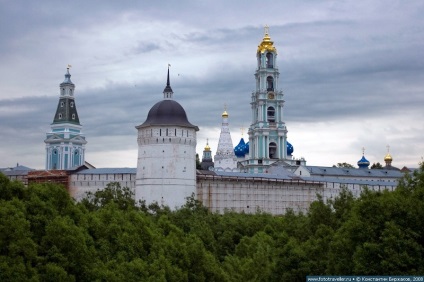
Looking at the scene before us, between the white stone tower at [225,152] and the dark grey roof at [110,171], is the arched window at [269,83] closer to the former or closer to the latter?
the white stone tower at [225,152]

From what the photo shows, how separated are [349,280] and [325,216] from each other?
12.0 meters

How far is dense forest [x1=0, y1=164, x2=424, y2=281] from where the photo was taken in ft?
87.8

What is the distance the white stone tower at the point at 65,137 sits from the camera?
104 meters

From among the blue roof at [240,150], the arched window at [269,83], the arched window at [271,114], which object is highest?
the arched window at [269,83]

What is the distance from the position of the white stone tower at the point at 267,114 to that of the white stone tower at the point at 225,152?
4.76 m

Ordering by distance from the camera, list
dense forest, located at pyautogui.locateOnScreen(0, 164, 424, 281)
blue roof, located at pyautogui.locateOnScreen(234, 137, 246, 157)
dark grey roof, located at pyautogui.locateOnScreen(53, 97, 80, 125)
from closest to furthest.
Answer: dense forest, located at pyautogui.locateOnScreen(0, 164, 424, 281) → dark grey roof, located at pyautogui.locateOnScreen(53, 97, 80, 125) → blue roof, located at pyautogui.locateOnScreen(234, 137, 246, 157)

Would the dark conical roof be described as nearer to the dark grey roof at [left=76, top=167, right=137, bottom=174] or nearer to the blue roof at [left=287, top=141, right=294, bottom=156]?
the dark grey roof at [left=76, top=167, right=137, bottom=174]

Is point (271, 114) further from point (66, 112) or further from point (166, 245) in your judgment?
point (166, 245)

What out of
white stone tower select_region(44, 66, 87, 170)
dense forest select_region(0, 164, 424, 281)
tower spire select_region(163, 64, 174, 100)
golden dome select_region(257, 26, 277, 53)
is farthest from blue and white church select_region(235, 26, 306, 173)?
dense forest select_region(0, 164, 424, 281)

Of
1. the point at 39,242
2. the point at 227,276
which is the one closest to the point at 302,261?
the point at 227,276

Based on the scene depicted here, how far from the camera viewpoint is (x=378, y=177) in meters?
106

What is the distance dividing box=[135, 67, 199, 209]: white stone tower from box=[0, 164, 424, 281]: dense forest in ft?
92.4

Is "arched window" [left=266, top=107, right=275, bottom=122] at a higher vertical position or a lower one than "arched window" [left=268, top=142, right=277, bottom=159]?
higher

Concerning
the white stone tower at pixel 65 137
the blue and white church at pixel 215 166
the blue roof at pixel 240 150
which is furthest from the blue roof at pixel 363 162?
the white stone tower at pixel 65 137
